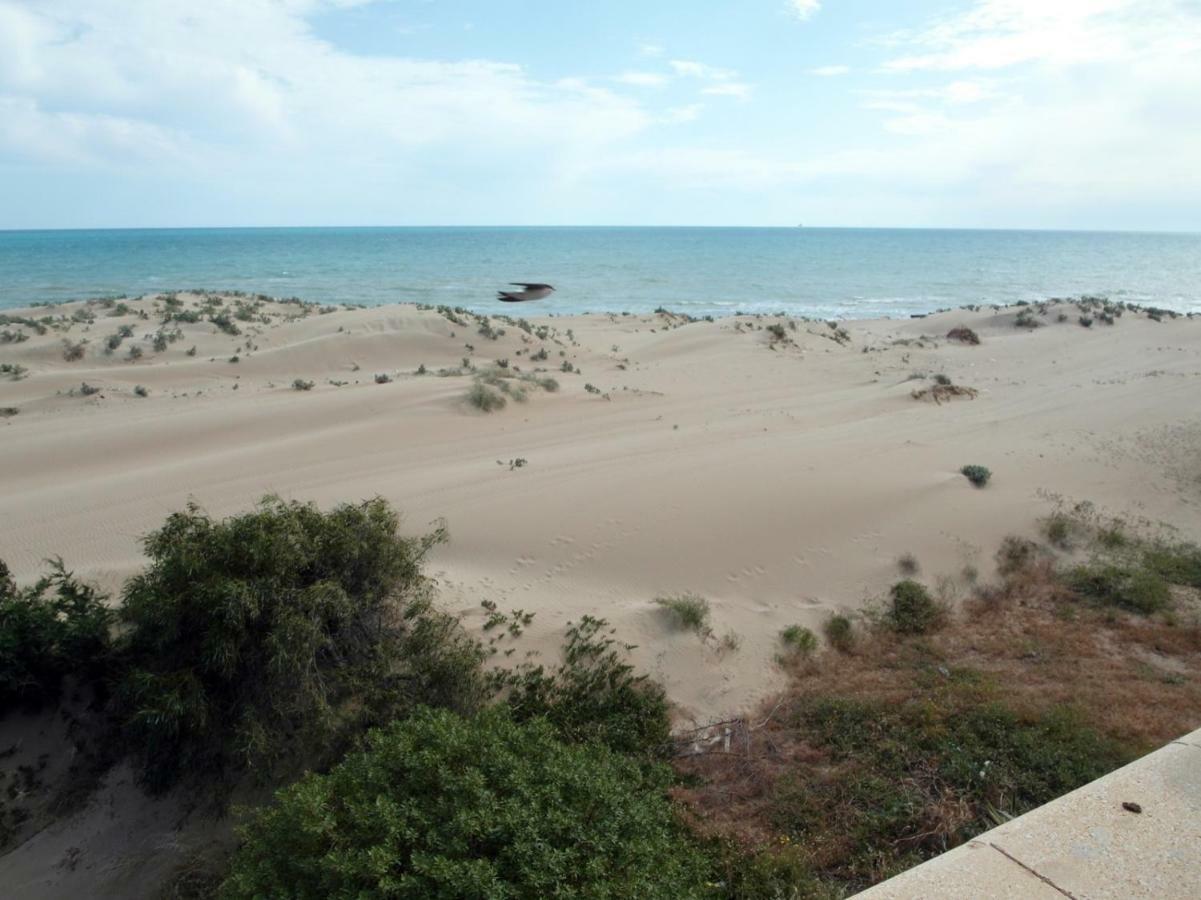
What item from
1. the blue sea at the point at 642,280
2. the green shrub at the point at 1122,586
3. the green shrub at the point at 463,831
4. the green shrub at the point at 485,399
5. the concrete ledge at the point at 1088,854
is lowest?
the green shrub at the point at 1122,586

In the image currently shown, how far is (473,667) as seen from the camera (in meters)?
7.09

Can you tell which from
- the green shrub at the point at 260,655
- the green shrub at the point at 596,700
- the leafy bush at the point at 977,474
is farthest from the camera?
the leafy bush at the point at 977,474

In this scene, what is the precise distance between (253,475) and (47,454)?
4.48 metres

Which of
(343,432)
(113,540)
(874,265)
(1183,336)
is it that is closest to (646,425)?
(343,432)

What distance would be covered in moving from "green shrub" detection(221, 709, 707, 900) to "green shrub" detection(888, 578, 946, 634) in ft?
15.4

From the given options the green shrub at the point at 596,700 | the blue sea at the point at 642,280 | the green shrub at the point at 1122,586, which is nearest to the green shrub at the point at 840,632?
the green shrub at the point at 596,700

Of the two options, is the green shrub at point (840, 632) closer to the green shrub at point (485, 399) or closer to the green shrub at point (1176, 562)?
the green shrub at point (1176, 562)

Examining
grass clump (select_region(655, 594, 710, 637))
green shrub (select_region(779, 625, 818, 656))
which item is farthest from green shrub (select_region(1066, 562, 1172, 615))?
grass clump (select_region(655, 594, 710, 637))

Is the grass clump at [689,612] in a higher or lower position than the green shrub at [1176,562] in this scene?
lower

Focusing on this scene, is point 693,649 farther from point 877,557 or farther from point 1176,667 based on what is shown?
point 1176,667

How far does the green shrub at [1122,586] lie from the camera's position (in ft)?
30.3

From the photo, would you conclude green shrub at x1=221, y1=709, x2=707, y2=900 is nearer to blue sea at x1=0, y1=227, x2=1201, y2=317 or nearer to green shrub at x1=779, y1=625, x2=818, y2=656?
green shrub at x1=779, y1=625, x2=818, y2=656

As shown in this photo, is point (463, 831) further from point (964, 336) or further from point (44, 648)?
point (964, 336)

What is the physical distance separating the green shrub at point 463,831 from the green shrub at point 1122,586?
699cm
